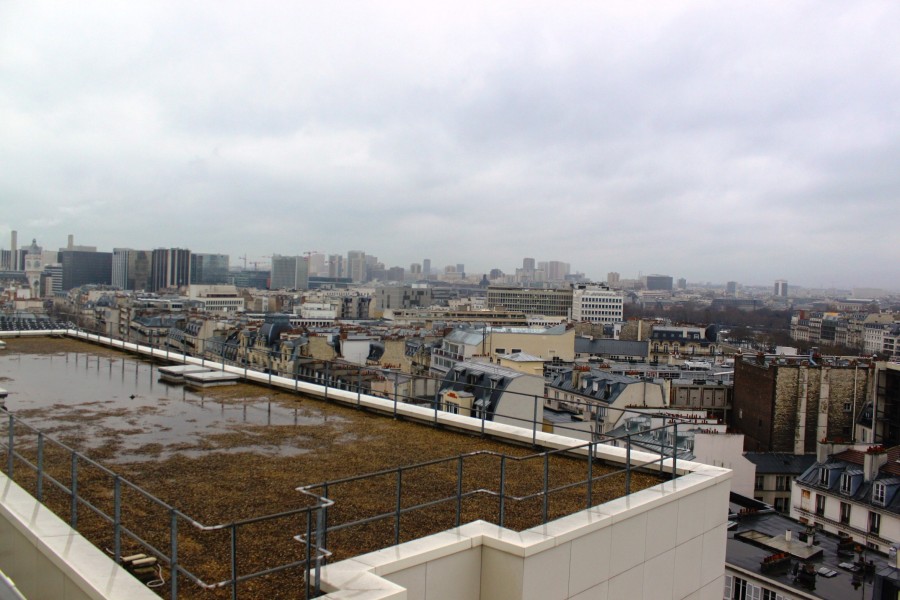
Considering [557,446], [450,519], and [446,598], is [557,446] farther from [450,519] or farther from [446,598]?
[446,598]

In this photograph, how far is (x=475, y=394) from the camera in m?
22.5

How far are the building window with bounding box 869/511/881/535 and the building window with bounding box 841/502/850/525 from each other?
91cm

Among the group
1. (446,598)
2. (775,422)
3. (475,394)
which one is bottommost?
(775,422)

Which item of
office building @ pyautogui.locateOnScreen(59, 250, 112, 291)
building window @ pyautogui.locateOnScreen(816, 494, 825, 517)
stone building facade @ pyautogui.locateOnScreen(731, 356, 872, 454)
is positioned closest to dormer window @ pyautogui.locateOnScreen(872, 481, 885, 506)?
building window @ pyautogui.locateOnScreen(816, 494, 825, 517)

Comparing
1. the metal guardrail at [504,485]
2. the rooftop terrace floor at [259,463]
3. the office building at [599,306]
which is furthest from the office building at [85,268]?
the metal guardrail at [504,485]

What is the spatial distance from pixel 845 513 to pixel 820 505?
1.01m

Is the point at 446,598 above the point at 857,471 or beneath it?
above

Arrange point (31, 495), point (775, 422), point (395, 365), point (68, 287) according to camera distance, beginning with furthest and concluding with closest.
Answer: point (68, 287)
point (395, 365)
point (775, 422)
point (31, 495)

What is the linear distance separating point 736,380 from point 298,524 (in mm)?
38204

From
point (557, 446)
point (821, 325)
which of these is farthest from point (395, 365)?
point (821, 325)

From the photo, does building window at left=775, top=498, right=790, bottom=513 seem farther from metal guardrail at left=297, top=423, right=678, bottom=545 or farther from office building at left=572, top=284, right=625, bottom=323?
office building at left=572, top=284, right=625, bottom=323

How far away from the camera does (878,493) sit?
23172 mm

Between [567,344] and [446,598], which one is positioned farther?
[567,344]

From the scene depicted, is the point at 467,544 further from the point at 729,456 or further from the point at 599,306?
the point at 599,306
